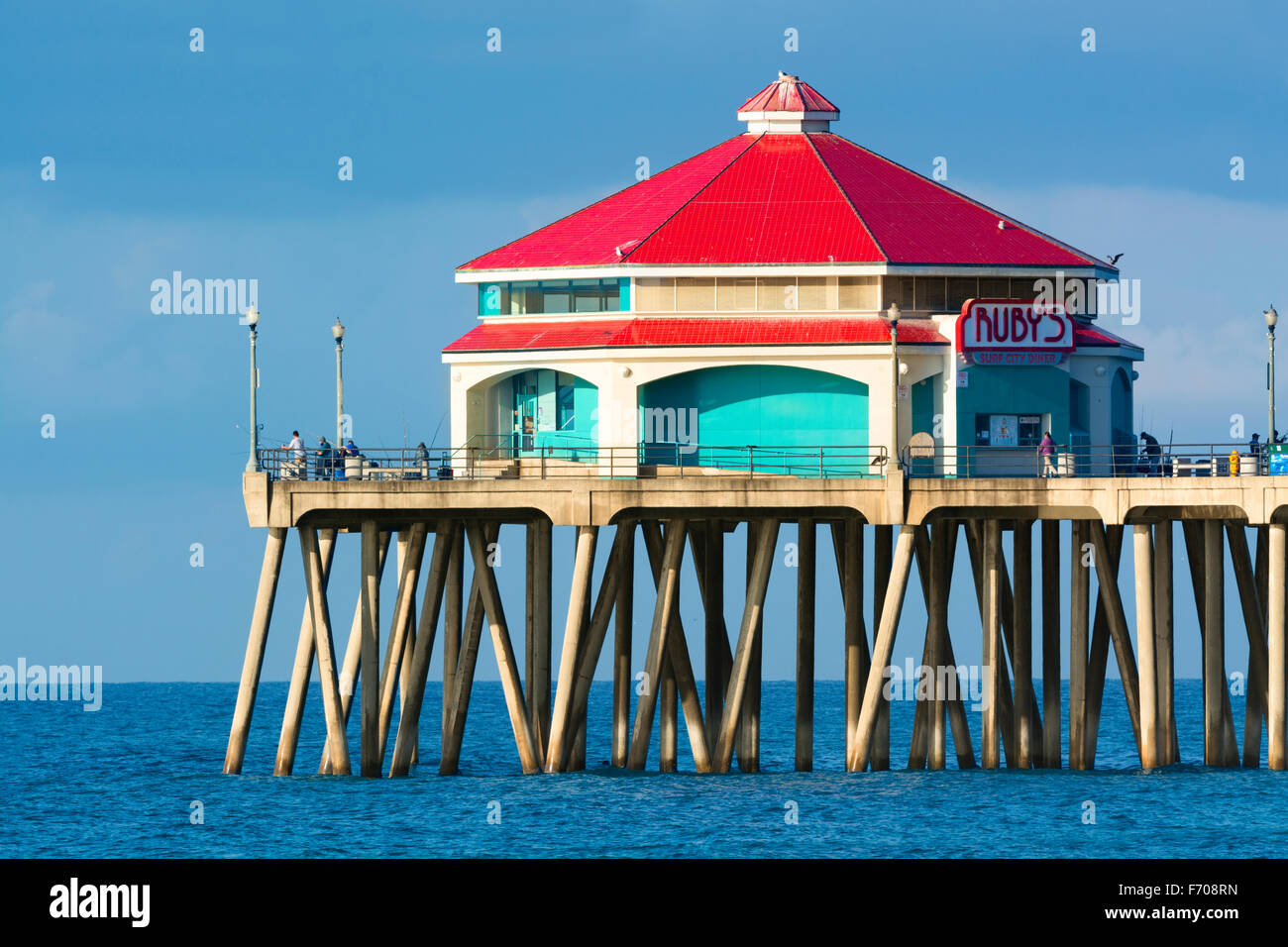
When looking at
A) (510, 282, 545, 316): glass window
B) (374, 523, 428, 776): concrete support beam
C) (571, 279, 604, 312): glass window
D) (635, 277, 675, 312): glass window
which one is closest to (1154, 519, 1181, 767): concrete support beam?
(635, 277, 675, 312): glass window

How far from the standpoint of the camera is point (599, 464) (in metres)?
52.7

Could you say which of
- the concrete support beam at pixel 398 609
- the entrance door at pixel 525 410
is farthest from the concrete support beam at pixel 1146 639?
the concrete support beam at pixel 398 609

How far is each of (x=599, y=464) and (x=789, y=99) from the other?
466 inches

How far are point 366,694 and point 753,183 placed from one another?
15451 mm

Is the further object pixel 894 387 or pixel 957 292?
pixel 957 292

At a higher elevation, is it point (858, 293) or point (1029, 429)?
point (858, 293)

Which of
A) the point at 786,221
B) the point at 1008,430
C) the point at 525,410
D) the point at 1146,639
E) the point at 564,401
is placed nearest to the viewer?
the point at 1146,639

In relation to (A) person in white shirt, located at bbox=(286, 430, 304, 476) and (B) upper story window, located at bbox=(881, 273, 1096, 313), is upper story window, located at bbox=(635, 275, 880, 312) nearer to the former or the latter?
(B) upper story window, located at bbox=(881, 273, 1096, 313)

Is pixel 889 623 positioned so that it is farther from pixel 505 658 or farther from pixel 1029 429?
pixel 505 658

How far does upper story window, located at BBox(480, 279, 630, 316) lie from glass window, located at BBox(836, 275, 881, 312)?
492 cm

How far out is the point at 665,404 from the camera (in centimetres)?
5316

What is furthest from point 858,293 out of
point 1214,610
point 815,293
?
point 1214,610
